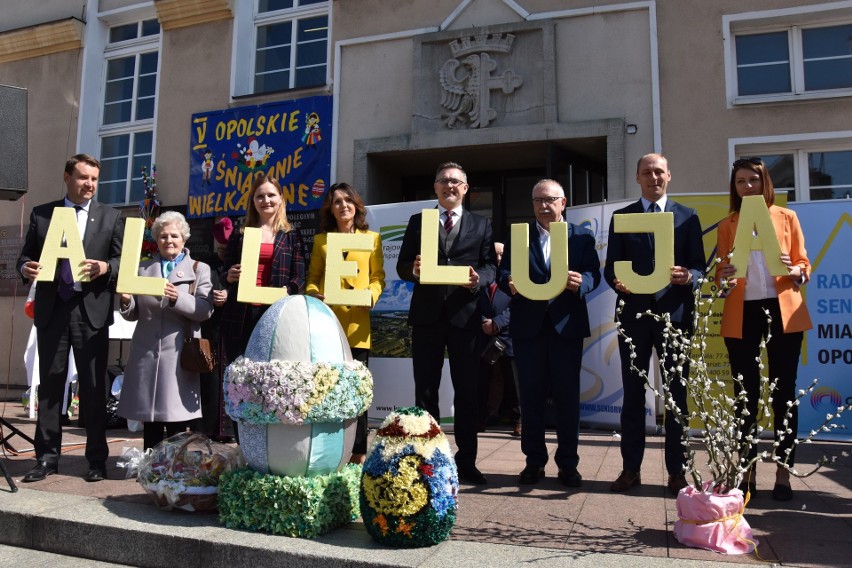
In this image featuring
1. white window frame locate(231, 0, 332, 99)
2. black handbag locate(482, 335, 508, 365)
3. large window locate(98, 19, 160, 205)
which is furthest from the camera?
large window locate(98, 19, 160, 205)

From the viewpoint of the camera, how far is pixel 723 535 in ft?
9.40

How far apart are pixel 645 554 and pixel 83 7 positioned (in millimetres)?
12696

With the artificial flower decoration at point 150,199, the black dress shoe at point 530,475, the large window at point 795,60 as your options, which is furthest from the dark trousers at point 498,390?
the artificial flower decoration at point 150,199

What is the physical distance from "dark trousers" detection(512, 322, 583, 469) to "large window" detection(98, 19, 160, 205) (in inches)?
357

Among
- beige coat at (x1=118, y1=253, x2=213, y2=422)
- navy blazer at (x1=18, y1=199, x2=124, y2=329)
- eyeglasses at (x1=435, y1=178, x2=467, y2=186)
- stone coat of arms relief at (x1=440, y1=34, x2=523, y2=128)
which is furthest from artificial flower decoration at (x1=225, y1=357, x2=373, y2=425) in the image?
stone coat of arms relief at (x1=440, y1=34, x2=523, y2=128)

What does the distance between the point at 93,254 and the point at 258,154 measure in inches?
233

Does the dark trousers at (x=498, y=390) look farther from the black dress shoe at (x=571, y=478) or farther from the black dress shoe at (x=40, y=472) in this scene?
the black dress shoe at (x=40, y=472)

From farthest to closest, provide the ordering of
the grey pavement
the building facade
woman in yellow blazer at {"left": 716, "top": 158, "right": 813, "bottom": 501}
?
1. the building facade
2. woman in yellow blazer at {"left": 716, "top": 158, "right": 813, "bottom": 501}
3. the grey pavement

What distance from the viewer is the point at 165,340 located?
430cm

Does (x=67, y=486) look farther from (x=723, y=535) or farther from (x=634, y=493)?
(x=723, y=535)

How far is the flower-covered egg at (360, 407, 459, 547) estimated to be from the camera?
2.91 m

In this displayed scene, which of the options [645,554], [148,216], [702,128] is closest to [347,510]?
[645,554]

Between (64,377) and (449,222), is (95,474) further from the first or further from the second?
(449,222)

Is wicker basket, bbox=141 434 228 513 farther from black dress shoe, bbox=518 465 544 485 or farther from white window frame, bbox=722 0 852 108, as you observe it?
white window frame, bbox=722 0 852 108
